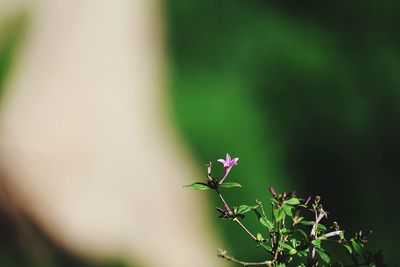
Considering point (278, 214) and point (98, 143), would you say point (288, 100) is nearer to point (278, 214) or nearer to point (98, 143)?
point (98, 143)

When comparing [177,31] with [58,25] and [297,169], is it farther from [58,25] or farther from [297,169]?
[297,169]

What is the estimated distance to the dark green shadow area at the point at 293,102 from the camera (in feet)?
7.39

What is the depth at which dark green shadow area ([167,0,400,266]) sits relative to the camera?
2.25 meters

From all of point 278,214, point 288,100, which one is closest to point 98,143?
point 288,100

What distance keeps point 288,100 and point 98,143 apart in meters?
0.84

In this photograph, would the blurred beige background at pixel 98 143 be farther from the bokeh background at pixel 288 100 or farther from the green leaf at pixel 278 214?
the green leaf at pixel 278 214

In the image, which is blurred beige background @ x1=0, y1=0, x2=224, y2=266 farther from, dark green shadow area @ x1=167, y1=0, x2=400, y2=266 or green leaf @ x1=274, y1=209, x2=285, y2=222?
green leaf @ x1=274, y1=209, x2=285, y2=222

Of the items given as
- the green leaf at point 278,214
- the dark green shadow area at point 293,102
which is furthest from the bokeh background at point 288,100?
the green leaf at point 278,214

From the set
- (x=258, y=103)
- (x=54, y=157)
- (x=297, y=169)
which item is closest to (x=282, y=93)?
(x=258, y=103)

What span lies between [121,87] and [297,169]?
830 millimetres

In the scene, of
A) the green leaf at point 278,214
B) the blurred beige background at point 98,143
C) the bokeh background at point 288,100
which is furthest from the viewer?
the bokeh background at point 288,100

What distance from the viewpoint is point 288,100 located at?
7.64ft

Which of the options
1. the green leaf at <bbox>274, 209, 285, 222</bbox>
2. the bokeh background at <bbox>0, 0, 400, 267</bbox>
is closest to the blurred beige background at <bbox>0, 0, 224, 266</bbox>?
the bokeh background at <bbox>0, 0, 400, 267</bbox>

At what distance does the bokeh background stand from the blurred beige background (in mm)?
80
